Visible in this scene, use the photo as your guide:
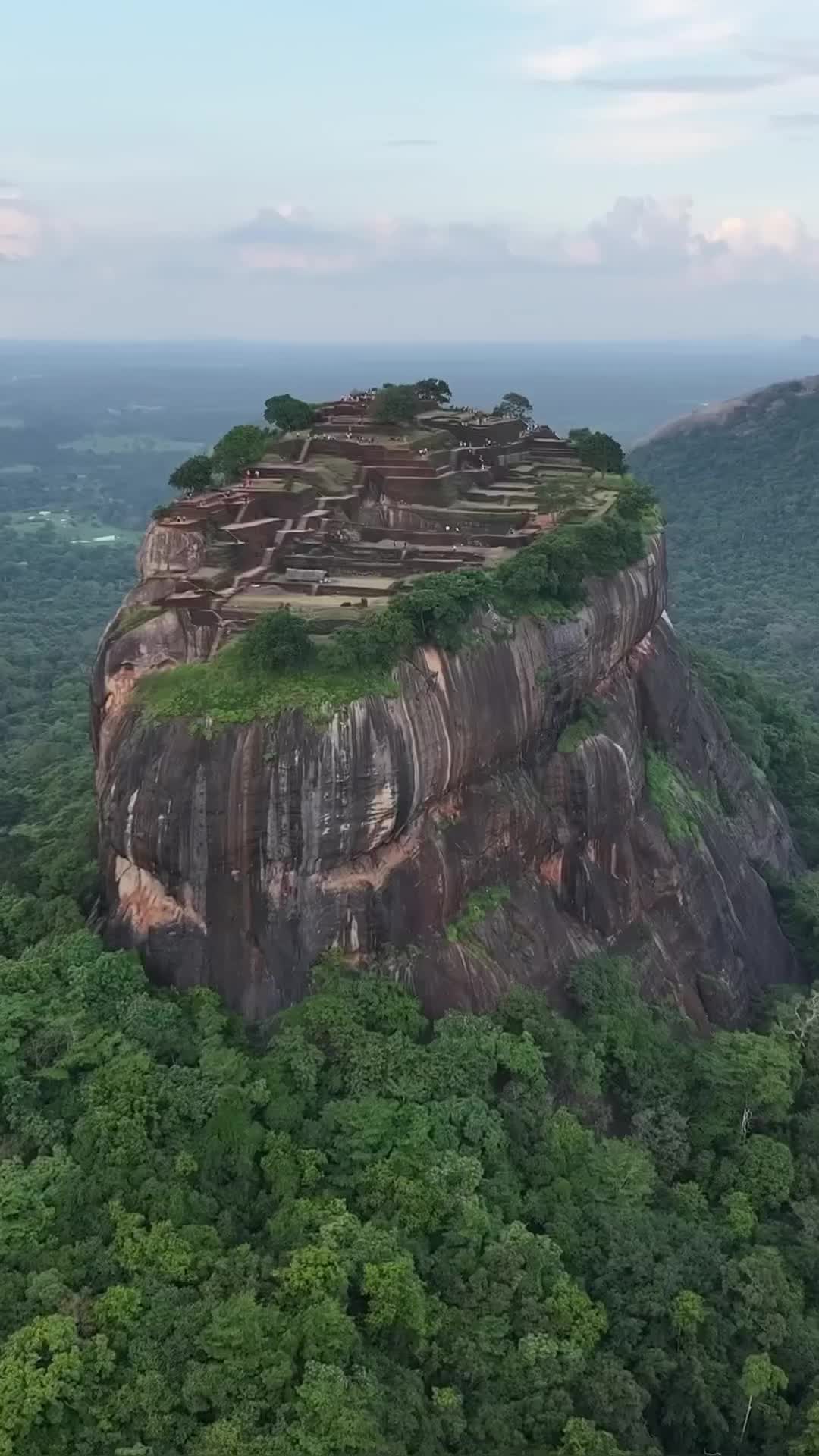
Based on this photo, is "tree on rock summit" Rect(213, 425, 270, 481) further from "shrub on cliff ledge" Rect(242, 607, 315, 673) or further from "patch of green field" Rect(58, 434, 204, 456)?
"patch of green field" Rect(58, 434, 204, 456)

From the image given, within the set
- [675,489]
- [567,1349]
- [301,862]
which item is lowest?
[567,1349]

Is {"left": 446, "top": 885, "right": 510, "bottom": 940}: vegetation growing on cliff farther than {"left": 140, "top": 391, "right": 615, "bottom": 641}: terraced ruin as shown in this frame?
No

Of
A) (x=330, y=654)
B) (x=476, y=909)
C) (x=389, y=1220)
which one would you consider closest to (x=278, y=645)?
(x=330, y=654)

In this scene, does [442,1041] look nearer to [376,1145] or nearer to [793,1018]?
[376,1145]

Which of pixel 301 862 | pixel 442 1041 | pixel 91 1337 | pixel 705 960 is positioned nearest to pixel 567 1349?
pixel 442 1041

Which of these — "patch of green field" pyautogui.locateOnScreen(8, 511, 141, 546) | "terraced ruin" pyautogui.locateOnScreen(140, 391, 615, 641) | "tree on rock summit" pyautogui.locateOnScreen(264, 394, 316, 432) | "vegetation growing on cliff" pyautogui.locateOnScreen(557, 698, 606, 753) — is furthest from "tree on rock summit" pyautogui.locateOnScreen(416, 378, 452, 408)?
"patch of green field" pyautogui.locateOnScreen(8, 511, 141, 546)

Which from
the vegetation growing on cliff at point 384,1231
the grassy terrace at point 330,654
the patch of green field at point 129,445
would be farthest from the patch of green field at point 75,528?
the vegetation growing on cliff at point 384,1231
